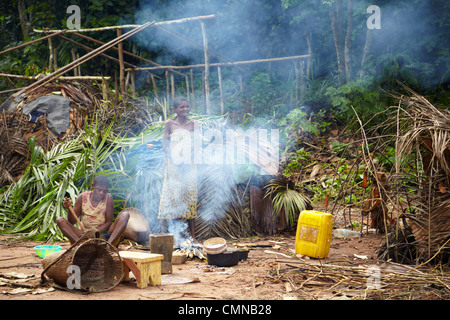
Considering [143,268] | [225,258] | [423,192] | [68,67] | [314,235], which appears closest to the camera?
[143,268]

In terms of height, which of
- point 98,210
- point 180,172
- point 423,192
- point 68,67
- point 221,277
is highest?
point 68,67

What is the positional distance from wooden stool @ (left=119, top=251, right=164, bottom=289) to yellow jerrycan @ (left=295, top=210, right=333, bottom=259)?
172cm

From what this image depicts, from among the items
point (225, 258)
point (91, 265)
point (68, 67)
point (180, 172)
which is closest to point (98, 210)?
point (91, 265)

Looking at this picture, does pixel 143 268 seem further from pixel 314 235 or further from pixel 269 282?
pixel 314 235

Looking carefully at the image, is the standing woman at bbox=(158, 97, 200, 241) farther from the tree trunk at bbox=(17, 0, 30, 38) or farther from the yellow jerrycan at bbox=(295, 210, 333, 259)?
the tree trunk at bbox=(17, 0, 30, 38)

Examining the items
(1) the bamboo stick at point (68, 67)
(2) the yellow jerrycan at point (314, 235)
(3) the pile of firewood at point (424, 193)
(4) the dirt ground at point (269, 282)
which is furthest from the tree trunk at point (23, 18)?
(3) the pile of firewood at point (424, 193)

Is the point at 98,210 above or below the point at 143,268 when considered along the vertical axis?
above

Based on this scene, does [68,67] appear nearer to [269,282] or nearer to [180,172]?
[180,172]

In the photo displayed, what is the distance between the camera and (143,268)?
11.5 ft

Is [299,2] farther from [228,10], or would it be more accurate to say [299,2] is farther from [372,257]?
[372,257]

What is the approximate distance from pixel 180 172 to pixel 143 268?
6.27 feet

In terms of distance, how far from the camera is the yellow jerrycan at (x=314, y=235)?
180 inches

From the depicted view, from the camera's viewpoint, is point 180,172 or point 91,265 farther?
point 180,172

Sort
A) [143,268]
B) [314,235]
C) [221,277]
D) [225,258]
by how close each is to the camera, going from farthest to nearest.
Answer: [314,235] < [225,258] < [221,277] < [143,268]
